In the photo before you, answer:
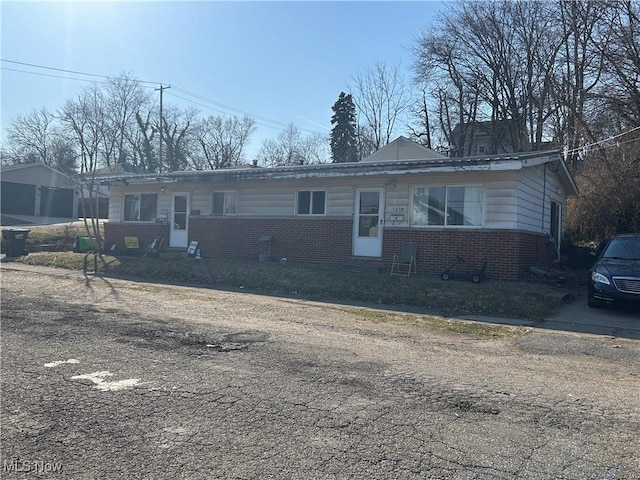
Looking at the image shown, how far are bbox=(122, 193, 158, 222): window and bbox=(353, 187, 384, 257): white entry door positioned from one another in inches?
347

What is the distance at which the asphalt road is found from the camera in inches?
129

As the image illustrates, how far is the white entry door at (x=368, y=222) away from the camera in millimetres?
14539

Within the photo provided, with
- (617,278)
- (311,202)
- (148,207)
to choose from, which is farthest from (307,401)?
(148,207)

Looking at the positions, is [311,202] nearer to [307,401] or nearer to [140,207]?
[140,207]

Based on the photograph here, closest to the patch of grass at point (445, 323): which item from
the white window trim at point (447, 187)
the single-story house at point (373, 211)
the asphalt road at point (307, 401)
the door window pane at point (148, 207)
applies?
the asphalt road at point (307, 401)

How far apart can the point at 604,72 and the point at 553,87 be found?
6125mm

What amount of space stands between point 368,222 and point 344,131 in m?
33.8

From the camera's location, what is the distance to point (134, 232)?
19.5 metres

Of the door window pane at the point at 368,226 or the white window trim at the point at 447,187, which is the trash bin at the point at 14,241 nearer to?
the door window pane at the point at 368,226

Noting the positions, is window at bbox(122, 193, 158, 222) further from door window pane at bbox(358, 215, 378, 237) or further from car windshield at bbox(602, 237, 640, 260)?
car windshield at bbox(602, 237, 640, 260)

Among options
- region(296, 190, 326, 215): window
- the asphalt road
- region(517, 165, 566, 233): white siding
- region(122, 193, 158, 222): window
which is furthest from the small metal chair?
region(122, 193, 158, 222): window

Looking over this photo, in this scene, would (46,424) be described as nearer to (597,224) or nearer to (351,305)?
(351,305)

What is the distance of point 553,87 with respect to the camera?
2619cm

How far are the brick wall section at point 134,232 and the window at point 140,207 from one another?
1.16 ft
